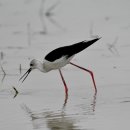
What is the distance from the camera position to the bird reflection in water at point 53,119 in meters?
6.37

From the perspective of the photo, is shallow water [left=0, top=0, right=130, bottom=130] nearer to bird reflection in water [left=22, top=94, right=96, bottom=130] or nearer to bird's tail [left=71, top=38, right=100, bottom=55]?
bird reflection in water [left=22, top=94, right=96, bottom=130]

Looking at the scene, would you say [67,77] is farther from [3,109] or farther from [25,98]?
[3,109]

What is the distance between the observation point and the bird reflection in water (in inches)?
251

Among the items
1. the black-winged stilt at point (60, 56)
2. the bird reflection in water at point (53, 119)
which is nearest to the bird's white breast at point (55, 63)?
the black-winged stilt at point (60, 56)

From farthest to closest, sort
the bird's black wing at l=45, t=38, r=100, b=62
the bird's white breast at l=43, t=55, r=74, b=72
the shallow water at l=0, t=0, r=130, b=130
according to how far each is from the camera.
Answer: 1. the bird's white breast at l=43, t=55, r=74, b=72
2. the bird's black wing at l=45, t=38, r=100, b=62
3. the shallow water at l=0, t=0, r=130, b=130

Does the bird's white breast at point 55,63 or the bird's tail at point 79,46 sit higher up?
the bird's tail at point 79,46

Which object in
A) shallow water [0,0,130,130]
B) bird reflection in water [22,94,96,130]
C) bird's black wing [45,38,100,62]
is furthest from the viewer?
bird's black wing [45,38,100,62]

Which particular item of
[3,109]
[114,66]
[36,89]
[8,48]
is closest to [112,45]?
→ [114,66]

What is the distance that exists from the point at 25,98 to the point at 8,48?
3922 mm

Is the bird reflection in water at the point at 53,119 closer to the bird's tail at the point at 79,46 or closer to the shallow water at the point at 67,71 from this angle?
the shallow water at the point at 67,71

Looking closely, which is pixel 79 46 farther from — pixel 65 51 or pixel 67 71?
pixel 67 71

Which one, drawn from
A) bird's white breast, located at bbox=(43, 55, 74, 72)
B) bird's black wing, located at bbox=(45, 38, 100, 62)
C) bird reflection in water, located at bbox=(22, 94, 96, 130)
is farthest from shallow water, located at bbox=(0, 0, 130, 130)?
bird's black wing, located at bbox=(45, 38, 100, 62)

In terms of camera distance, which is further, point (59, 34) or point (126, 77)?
point (59, 34)

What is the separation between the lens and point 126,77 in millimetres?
8930
